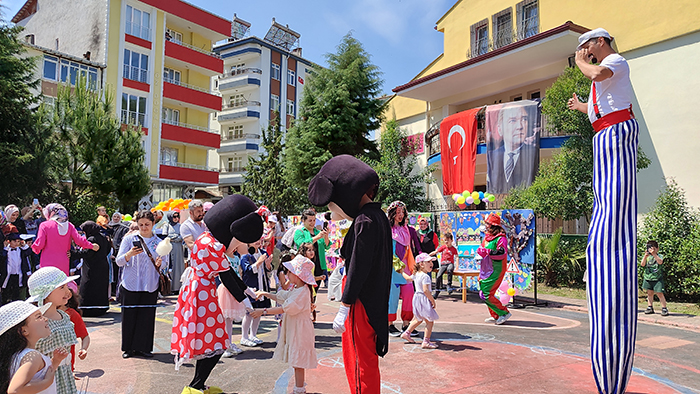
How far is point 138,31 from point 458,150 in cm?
2341

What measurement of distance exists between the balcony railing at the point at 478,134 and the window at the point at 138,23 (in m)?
20.5

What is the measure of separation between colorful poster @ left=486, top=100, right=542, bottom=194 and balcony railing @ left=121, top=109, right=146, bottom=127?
22.4m

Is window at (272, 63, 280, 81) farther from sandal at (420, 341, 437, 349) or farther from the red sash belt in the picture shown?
the red sash belt

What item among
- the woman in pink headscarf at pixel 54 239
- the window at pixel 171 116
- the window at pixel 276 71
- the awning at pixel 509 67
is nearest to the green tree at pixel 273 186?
the awning at pixel 509 67

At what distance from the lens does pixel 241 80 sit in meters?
44.6

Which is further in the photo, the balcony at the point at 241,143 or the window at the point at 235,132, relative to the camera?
the window at the point at 235,132

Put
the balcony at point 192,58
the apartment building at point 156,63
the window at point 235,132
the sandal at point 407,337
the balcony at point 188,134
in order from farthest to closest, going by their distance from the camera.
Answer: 1. the window at point 235,132
2. the balcony at point 192,58
3. the balcony at point 188,134
4. the apartment building at point 156,63
5. the sandal at point 407,337

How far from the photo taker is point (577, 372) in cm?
565

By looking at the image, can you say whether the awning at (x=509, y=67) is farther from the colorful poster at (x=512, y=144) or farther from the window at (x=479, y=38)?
the colorful poster at (x=512, y=144)

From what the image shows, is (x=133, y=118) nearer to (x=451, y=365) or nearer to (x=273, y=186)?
(x=273, y=186)

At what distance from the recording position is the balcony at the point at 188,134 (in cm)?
3309

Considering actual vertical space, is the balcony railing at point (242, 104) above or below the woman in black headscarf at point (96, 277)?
above

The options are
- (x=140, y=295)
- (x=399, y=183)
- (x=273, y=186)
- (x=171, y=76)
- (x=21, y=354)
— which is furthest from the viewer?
(x=171, y=76)

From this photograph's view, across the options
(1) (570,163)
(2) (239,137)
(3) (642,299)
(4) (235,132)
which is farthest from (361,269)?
→ (4) (235,132)
